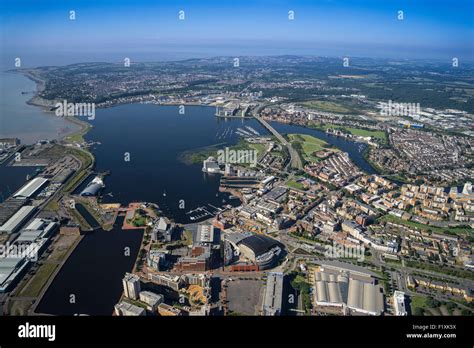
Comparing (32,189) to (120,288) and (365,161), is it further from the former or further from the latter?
(365,161)

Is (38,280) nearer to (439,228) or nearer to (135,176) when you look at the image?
(135,176)

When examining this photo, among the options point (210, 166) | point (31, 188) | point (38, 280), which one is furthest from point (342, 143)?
point (38, 280)

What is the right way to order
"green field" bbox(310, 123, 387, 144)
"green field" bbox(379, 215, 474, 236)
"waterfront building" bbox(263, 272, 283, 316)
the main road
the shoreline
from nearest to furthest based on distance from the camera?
"waterfront building" bbox(263, 272, 283, 316) → "green field" bbox(379, 215, 474, 236) → the main road → the shoreline → "green field" bbox(310, 123, 387, 144)

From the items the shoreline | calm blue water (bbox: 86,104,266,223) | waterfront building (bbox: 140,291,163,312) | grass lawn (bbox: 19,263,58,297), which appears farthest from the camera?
the shoreline

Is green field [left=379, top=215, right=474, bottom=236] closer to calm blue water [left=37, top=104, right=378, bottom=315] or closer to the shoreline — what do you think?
calm blue water [left=37, top=104, right=378, bottom=315]

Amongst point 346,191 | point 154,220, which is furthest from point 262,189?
point 154,220

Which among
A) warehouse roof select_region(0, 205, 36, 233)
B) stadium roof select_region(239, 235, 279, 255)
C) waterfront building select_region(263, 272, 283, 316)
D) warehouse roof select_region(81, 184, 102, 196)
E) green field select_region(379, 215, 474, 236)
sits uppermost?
warehouse roof select_region(81, 184, 102, 196)

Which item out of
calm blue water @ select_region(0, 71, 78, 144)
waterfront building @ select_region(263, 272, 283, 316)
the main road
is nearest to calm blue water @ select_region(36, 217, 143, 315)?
waterfront building @ select_region(263, 272, 283, 316)

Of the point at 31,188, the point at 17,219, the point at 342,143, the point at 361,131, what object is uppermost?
the point at 361,131
